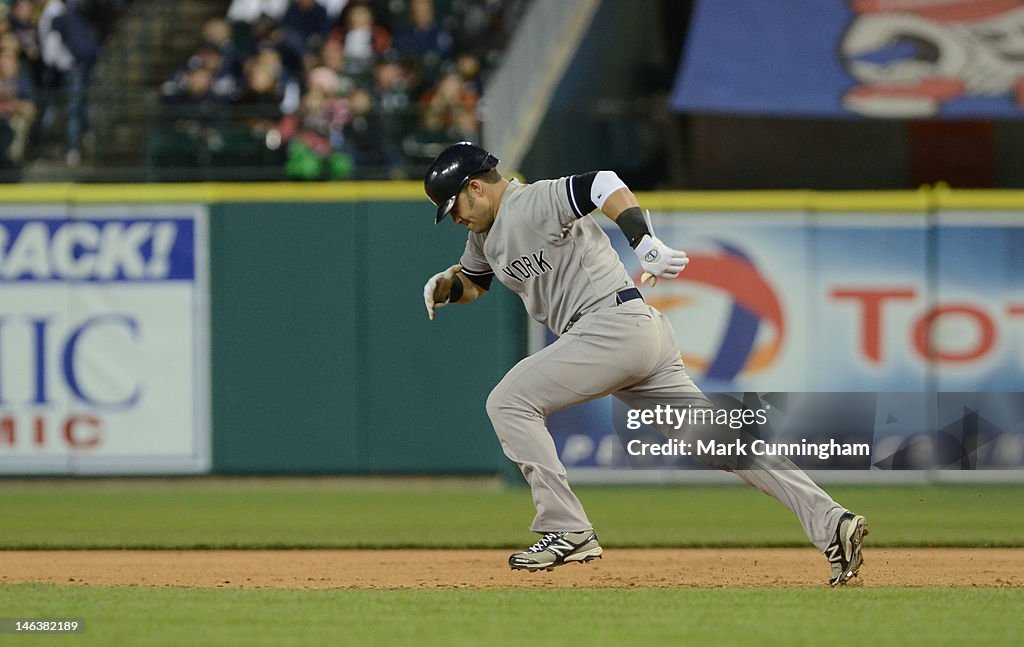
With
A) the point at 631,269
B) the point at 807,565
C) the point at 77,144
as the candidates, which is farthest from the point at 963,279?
the point at 77,144

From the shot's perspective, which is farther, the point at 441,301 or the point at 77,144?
the point at 77,144

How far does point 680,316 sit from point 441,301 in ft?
15.3

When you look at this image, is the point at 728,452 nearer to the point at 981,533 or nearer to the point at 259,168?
the point at 981,533

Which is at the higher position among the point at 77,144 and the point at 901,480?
the point at 77,144

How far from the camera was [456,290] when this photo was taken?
7059mm

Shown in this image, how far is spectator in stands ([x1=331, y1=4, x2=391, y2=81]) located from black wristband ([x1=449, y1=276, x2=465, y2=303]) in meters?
7.58

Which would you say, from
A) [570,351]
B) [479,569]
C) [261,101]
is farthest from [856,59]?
[570,351]

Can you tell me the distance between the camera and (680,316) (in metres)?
11.5

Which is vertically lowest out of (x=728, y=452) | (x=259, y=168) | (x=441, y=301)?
(x=728, y=452)

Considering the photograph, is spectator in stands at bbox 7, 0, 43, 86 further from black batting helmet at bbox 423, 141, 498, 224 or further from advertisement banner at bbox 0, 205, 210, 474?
black batting helmet at bbox 423, 141, 498, 224

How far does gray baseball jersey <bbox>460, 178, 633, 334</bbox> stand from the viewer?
253 inches

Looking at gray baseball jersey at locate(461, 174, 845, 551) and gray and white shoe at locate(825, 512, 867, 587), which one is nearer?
gray and white shoe at locate(825, 512, 867, 587)

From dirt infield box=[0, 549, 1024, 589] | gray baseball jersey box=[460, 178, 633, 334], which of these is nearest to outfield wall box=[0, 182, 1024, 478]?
dirt infield box=[0, 549, 1024, 589]

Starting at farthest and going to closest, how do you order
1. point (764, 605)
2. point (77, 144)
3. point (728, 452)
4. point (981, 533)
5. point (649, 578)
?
1. point (77, 144)
2. point (981, 533)
3. point (649, 578)
4. point (728, 452)
5. point (764, 605)
